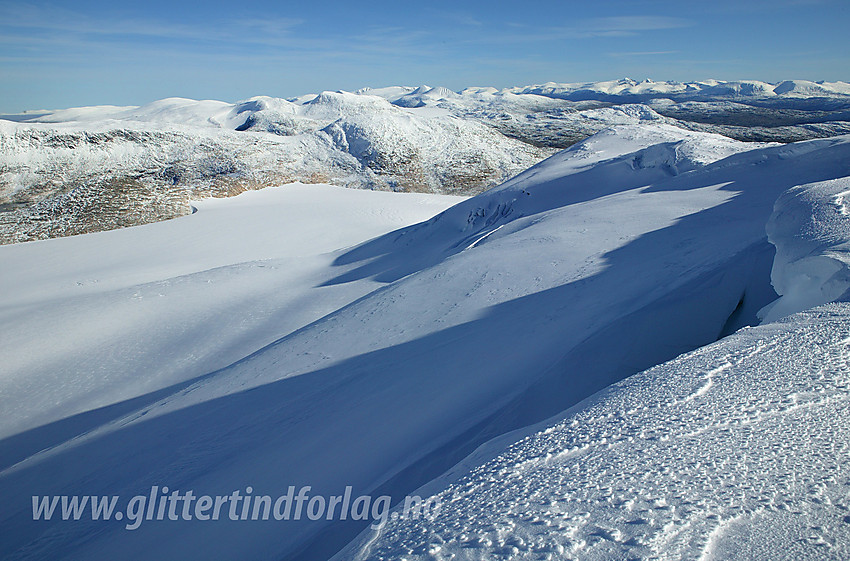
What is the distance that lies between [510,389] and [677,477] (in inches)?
82.7

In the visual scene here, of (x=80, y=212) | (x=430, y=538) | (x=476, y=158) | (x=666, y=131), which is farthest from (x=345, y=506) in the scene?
(x=476, y=158)

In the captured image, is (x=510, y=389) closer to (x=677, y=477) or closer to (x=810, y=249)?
(x=677, y=477)

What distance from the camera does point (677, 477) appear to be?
1.58 metres

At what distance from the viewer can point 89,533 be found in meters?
3.57

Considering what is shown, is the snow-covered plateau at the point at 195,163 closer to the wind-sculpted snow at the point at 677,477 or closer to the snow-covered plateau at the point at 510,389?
the snow-covered plateau at the point at 510,389

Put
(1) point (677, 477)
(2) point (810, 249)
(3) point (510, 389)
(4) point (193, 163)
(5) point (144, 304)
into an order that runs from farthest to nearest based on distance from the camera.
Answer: (4) point (193, 163) < (5) point (144, 304) < (3) point (510, 389) < (2) point (810, 249) < (1) point (677, 477)

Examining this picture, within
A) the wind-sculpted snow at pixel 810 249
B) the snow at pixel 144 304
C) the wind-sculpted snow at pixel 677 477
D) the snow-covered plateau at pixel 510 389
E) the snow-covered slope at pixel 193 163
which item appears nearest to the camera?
the wind-sculpted snow at pixel 677 477

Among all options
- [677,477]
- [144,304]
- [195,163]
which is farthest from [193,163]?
[677,477]

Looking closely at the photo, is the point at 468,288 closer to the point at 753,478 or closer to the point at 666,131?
the point at 753,478

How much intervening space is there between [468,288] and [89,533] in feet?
13.5

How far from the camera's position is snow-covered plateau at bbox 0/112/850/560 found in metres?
1.54

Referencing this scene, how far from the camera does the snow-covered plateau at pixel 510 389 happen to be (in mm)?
1539

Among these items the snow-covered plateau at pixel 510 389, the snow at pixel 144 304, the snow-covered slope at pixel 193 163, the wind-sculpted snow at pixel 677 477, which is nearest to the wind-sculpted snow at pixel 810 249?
the snow-covered plateau at pixel 510 389

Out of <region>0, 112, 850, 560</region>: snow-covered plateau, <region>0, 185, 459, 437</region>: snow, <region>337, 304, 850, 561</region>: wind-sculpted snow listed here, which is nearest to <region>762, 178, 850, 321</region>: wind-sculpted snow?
<region>0, 112, 850, 560</region>: snow-covered plateau
